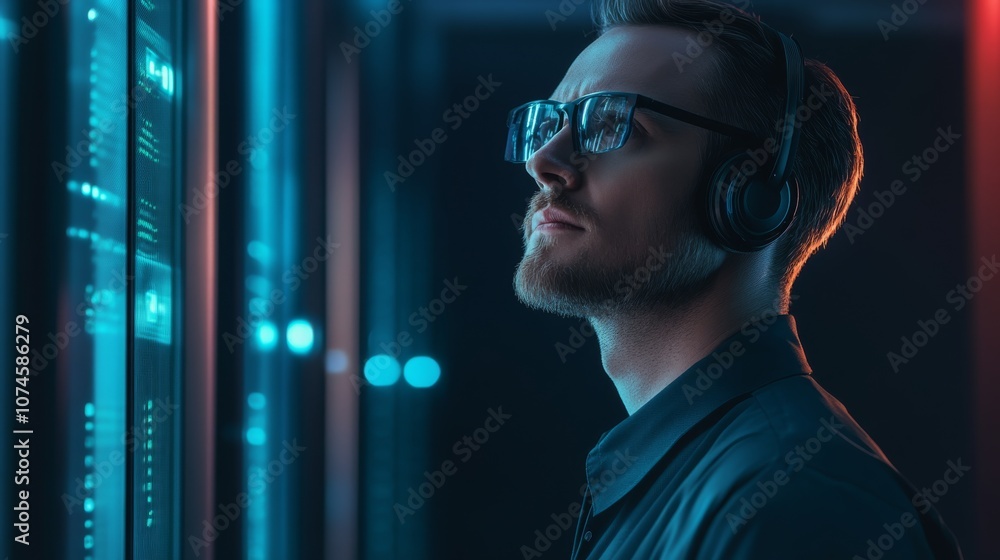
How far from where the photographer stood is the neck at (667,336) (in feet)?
2.58

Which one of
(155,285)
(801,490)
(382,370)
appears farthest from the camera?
(382,370)

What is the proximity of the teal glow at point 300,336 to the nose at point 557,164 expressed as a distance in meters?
1.04

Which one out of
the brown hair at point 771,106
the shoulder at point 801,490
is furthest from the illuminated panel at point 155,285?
the shoulder at point 801,490

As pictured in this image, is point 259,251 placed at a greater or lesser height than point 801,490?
greater

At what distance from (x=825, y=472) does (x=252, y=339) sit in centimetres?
137

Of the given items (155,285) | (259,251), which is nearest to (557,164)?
(155,285)

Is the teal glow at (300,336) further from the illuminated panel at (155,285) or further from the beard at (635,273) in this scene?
the beard at (635,273)

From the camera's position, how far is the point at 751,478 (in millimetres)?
550

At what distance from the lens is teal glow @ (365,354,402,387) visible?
1838mm

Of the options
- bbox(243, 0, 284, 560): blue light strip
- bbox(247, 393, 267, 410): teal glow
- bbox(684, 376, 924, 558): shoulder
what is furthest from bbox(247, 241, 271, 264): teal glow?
bbox(684, 376, 924, 558): shoulder

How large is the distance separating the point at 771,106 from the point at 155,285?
0.90 metres

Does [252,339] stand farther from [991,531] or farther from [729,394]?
[991,531]

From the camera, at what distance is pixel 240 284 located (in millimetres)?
1679

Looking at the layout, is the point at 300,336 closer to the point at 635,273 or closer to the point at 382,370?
the point at 382,370
